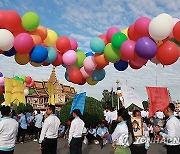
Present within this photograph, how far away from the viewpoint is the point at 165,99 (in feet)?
28.6

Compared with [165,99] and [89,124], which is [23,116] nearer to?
[89,124]

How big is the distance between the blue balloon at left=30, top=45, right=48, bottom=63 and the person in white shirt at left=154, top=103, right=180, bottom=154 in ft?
12.5

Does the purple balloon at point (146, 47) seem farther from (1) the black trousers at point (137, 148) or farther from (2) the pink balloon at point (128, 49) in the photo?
(1) the black trousers at point (137, 148)

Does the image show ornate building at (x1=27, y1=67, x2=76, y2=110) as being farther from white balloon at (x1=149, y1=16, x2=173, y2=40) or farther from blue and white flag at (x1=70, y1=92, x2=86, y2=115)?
white balloon at (x1=149, y1=16, x2=173, y2=40)

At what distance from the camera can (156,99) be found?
8.57m

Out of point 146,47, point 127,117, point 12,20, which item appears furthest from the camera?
point 12,20

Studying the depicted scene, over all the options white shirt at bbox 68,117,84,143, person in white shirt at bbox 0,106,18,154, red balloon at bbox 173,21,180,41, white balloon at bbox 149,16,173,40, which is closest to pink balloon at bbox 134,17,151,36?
white balloon at bbox 149,16,173,40

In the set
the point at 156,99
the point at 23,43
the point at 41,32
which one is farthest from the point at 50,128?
the point at 156,99

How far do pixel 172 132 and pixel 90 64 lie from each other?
3.72 metres

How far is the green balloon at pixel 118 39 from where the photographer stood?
7.17 meters

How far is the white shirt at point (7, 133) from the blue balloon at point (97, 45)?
342cm

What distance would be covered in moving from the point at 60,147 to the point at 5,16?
6238mm

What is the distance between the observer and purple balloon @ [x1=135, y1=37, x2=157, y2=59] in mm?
6652

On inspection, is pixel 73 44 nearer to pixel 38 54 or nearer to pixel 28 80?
pixel 38 54
